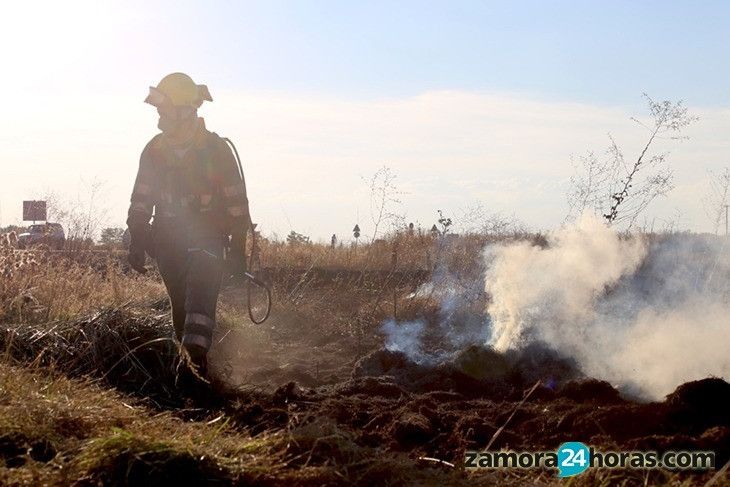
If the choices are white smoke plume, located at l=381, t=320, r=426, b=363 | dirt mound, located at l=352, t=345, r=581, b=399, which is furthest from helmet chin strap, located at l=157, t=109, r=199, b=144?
white smoke plume, located at l=381, t=320, r=426, b=363

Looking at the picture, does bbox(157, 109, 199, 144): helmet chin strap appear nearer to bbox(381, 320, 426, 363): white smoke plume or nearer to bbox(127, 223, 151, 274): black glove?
bbox(127, 223, 151, 274): black glove

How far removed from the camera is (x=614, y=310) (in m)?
8.95

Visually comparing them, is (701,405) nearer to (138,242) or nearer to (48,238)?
(138,242)

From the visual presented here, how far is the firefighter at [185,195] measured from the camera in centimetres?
718

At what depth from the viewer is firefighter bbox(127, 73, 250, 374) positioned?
718 cm

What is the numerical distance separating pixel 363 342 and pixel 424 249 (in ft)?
21.3

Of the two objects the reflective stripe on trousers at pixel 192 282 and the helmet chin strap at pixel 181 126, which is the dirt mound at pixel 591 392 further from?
the helmet chin strap at pixel 181 126

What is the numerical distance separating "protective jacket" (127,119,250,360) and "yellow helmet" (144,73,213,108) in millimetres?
187

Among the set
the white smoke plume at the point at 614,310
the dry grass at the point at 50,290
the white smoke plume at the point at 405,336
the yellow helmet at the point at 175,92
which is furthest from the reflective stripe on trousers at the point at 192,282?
the white smoke plume at the point at 614,310

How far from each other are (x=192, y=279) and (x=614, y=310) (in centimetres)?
402

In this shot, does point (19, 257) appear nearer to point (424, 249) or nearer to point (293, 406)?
point (293, 406)

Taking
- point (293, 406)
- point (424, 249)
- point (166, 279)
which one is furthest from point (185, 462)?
point (424, 249)

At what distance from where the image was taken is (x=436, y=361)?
812cm

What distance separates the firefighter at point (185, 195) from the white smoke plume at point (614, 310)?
7.92 ft
